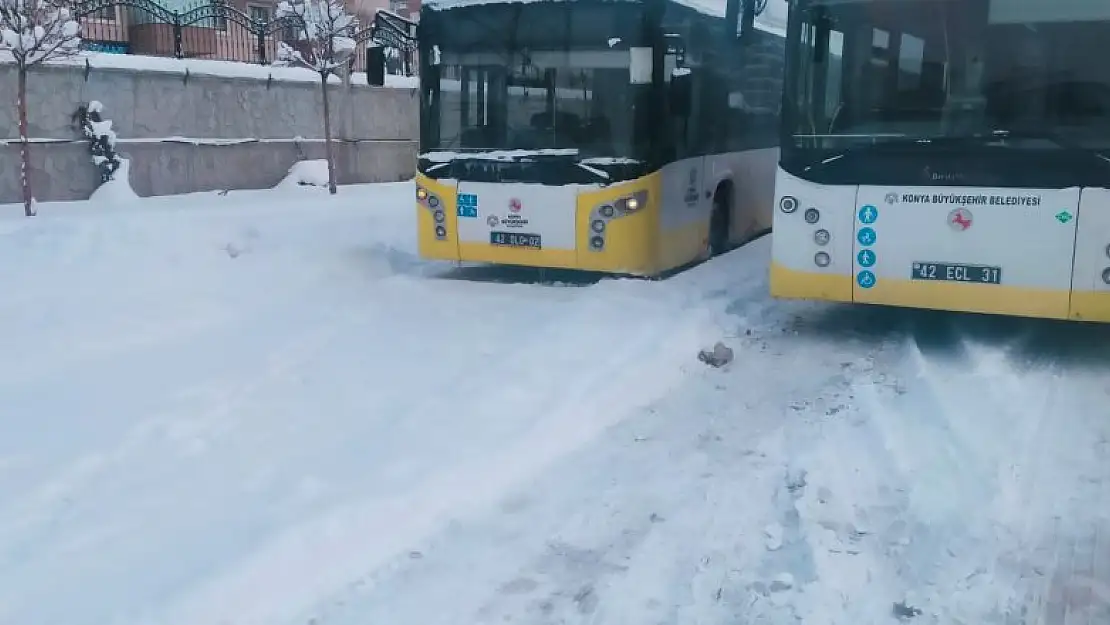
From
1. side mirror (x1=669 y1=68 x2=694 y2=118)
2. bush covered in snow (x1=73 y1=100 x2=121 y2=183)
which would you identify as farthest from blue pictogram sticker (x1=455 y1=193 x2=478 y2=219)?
bush covered in snow (x1=73 y1=100 x2=121 y2=183)

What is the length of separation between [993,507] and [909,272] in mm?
3302

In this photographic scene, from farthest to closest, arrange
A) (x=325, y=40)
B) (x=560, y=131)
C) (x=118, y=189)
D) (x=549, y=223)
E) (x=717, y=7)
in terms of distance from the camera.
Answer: (x=325, y=40), (x=118, y=189), (x=717, y=7), (x=549, y=223), (x=560, y=131)

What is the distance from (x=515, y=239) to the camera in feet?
35.2

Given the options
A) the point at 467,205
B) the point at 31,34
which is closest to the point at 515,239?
the point at 467,205

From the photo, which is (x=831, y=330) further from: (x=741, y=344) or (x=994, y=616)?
(x=994, y=616)

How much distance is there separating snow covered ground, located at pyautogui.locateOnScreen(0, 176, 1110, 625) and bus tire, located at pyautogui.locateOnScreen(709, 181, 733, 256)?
243 centimetres

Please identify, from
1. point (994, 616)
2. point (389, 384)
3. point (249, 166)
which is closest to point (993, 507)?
point (994, 616)

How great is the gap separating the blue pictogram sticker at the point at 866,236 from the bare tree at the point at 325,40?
13541 millimetres

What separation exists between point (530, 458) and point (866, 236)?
382 cm

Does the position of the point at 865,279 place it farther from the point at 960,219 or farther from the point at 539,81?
the point at 539,81

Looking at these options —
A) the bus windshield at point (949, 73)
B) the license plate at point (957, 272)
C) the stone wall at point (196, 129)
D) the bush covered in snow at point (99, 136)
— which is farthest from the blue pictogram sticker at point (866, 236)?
the bush covered in snow at point (99, 136)

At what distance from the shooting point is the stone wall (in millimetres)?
15547

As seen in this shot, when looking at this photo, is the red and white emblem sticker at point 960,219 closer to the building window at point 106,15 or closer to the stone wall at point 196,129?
the stone wall at point 196,129

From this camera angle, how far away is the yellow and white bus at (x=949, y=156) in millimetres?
7441
